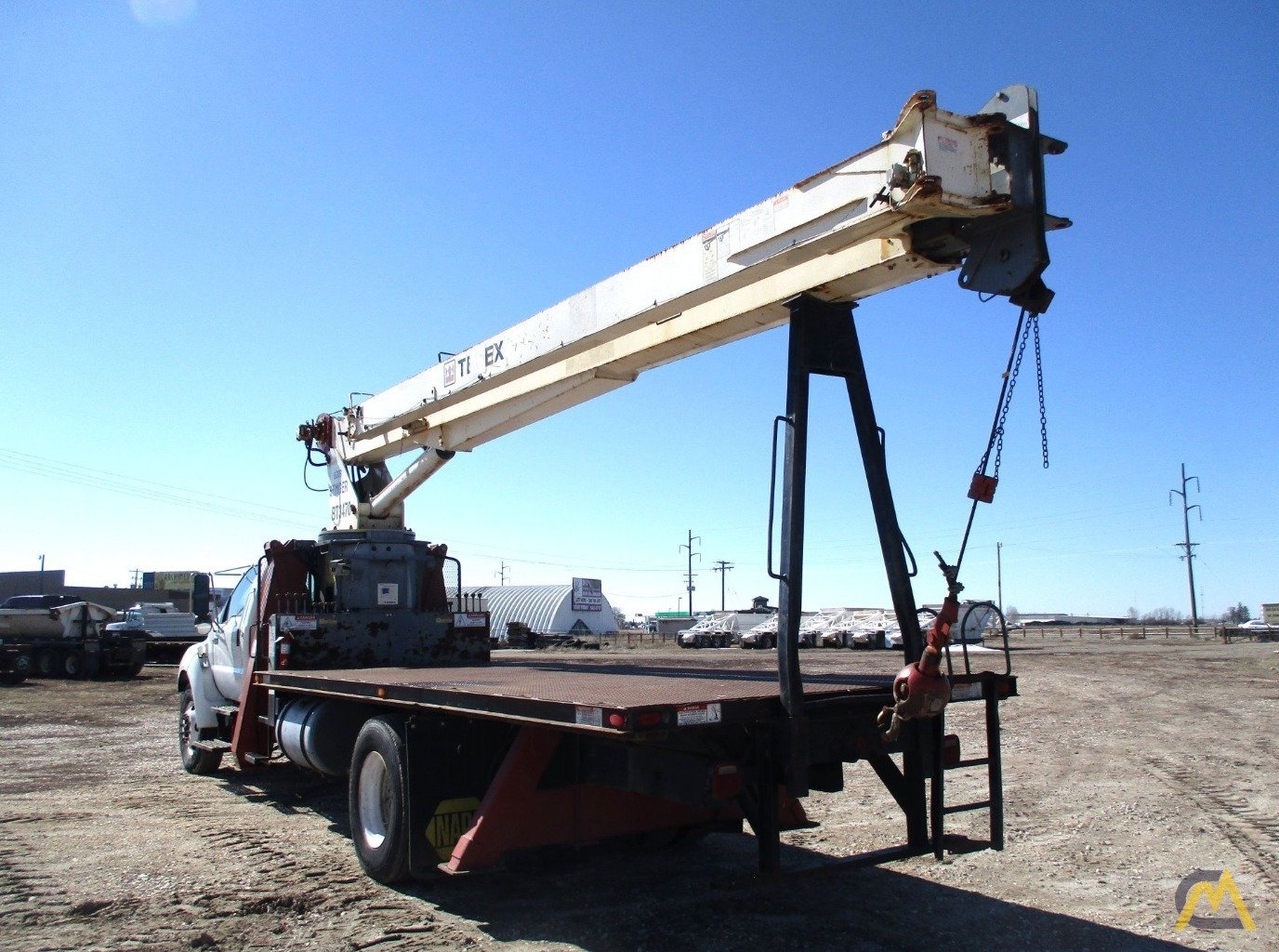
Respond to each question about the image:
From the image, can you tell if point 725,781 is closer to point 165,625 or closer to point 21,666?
point 21,666

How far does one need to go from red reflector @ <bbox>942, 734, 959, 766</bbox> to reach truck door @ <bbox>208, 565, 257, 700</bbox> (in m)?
7.05

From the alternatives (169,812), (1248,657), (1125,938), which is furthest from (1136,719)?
(1248,657)

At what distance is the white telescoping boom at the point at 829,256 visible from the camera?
508cm

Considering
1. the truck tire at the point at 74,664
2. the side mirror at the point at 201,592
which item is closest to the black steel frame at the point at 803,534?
the side mirror at the point at 201,592

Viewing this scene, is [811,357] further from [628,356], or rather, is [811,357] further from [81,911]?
[81,911]

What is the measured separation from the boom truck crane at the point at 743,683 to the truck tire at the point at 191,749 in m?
3.15

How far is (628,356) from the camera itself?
Answer: 767 cm

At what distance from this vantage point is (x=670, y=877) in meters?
6.85

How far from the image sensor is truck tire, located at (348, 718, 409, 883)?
21.0ft

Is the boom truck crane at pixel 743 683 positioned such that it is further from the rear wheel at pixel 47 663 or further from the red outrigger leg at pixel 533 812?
the rear wheel at pixel 47 663

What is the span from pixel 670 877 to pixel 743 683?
5.66 ft

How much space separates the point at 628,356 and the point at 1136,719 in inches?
451

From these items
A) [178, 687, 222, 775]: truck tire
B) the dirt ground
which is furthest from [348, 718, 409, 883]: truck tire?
[178, 687, 222, 775]: truck tire

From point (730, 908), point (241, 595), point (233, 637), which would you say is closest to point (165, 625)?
point (241, 595)
